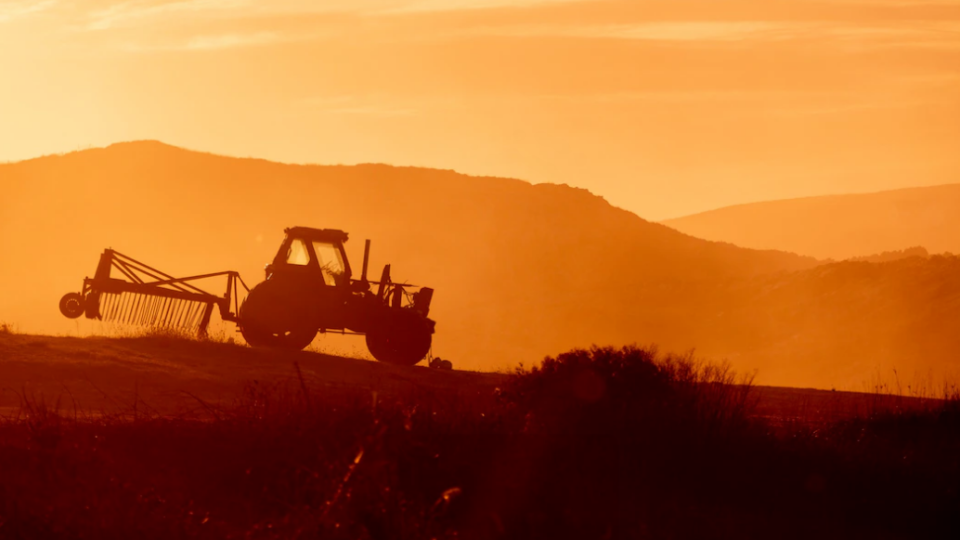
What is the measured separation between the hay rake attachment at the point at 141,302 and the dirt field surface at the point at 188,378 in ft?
6.62

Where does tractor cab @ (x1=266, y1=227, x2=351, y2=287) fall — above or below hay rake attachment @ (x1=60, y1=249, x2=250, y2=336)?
above

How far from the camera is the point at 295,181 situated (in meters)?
148

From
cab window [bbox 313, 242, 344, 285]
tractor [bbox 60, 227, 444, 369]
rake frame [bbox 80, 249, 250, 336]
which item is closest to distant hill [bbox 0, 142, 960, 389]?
rake frame [bbox 80, 249, 250, 336]

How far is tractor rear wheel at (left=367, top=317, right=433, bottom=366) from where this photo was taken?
27.2 m

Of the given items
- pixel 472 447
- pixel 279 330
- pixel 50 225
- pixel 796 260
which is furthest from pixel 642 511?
pixel 50 225

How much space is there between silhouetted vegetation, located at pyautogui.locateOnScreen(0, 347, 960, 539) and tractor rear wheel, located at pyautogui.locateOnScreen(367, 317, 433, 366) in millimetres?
11210

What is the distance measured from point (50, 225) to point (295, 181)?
27339 mm

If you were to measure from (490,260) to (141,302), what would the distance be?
8489 centimetres

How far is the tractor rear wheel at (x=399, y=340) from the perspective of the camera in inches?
1073

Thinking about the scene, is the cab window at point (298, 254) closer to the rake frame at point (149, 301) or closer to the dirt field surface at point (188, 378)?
the rake frame at point (149, 301)

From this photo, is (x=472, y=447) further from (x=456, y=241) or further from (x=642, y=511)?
(x=456, y=241)

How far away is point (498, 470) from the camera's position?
40.4 ft

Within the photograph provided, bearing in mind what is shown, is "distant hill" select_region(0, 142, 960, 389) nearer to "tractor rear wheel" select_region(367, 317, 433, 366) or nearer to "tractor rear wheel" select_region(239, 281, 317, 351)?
"tractor rear wheel" select_region(367, 317, 433, 366)

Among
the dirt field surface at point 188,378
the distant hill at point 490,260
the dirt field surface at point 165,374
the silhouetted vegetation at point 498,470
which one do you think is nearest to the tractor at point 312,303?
the dirt field surface at point 165,374
